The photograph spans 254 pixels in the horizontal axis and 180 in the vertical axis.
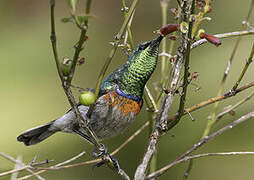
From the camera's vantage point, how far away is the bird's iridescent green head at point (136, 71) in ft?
5.11

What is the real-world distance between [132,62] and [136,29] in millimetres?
1893

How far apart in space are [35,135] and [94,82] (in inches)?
53.8

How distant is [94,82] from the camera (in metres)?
3.22

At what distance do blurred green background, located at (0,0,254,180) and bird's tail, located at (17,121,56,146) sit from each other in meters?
0.31

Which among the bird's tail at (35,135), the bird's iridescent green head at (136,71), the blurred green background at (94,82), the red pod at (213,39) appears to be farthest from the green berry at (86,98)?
the blurred green background at (94,82)

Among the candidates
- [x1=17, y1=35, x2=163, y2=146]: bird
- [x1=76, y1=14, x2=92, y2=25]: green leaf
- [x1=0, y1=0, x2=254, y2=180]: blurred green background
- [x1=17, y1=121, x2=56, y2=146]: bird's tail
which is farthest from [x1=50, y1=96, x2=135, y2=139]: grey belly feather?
[x1=76, y1=14, x2=92, y2=25]: green leaf

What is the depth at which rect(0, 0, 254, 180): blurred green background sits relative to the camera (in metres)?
2.56

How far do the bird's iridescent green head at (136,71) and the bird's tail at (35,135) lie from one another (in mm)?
396

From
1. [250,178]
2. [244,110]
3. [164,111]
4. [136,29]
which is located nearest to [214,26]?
[136,29]

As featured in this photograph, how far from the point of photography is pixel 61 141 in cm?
289

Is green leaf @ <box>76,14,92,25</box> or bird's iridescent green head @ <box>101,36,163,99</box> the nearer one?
green leaf @ <box>76,14,92,25</box>

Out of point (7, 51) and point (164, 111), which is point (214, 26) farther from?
point (164, 111)

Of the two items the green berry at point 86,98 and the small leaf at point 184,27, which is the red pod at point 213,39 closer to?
the small leaf at point 184,27

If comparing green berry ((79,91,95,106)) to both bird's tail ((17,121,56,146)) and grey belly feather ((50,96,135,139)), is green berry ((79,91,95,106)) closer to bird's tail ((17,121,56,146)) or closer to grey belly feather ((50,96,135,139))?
grey belly feather ((50,96,135,139))
